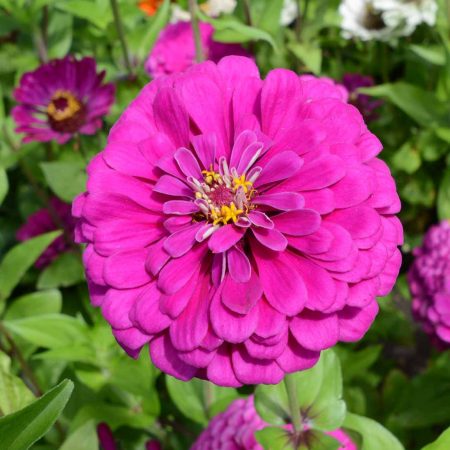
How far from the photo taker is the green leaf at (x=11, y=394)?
696 millimetres

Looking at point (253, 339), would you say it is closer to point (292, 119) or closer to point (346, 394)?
point (292, 119)

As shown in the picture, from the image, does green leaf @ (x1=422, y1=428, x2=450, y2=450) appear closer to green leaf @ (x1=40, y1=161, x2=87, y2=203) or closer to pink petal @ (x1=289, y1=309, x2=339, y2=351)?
pink petal @ (x1=289, y1=309, x2=339, y2=351)

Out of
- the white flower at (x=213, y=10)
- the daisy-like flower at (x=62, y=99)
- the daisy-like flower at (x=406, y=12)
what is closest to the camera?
the daisy-like flower at (x=62, y=99)

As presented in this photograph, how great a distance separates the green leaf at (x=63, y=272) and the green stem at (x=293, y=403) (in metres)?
0.70

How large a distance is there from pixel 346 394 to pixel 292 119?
747mm

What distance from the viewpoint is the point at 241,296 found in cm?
53

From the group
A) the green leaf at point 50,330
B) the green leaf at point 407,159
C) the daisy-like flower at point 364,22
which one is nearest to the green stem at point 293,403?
the green leaf at point 50,330

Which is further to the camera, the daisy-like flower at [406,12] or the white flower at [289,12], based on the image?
the white flower at [289,12]

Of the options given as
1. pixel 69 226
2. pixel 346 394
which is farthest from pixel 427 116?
pixel 69 226

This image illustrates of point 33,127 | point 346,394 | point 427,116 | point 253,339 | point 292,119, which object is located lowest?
point 346,394

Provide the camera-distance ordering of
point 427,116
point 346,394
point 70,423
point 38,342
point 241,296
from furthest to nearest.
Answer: point 427,116 < point 346,394 < point 70,423 < point 38,342 < point 241,296

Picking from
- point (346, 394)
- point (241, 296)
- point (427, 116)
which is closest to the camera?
point (241, 296)

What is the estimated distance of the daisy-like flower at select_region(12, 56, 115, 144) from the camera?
1218mm

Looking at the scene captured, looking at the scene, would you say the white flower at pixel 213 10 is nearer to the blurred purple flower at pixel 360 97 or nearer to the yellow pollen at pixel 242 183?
the blurred purple flower at pixel 360 97
